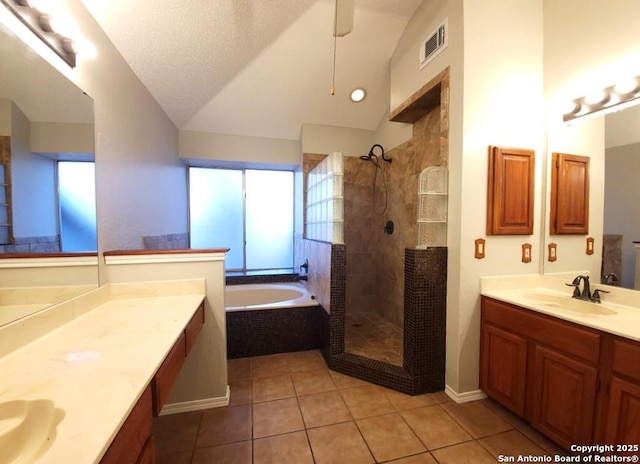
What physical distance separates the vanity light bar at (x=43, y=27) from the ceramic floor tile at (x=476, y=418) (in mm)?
3055

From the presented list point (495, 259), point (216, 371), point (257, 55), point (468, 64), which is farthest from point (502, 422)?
point (257, 55)

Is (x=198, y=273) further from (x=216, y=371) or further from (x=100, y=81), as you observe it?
(x=100, y=81)

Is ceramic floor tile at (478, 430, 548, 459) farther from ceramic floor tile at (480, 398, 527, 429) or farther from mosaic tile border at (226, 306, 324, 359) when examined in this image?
mosaic tile border at (226, 306, 324, 359)

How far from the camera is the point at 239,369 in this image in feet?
7.34

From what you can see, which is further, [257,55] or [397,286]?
[397,286]

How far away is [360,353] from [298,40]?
3.03 meters

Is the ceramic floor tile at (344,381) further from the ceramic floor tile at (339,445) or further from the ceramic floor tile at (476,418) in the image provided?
the ceramic floor tile at (476,418)

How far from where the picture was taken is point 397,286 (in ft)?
9.97

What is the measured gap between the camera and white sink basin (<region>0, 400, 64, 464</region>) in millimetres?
604

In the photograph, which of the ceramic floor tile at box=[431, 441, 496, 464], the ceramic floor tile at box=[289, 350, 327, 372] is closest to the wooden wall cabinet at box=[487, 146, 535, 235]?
the ceramic floor tile at box=[431, 441, 496, 464]

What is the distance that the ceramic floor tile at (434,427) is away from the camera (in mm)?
1488

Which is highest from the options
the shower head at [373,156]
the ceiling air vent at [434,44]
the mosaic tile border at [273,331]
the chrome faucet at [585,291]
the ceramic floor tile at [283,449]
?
the ceiling air vent at [434,44]

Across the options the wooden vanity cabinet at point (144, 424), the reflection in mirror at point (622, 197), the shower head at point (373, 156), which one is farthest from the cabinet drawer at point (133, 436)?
the shower head at point (373, 156)

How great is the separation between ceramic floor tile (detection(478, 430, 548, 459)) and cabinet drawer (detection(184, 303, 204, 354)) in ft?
5.83
